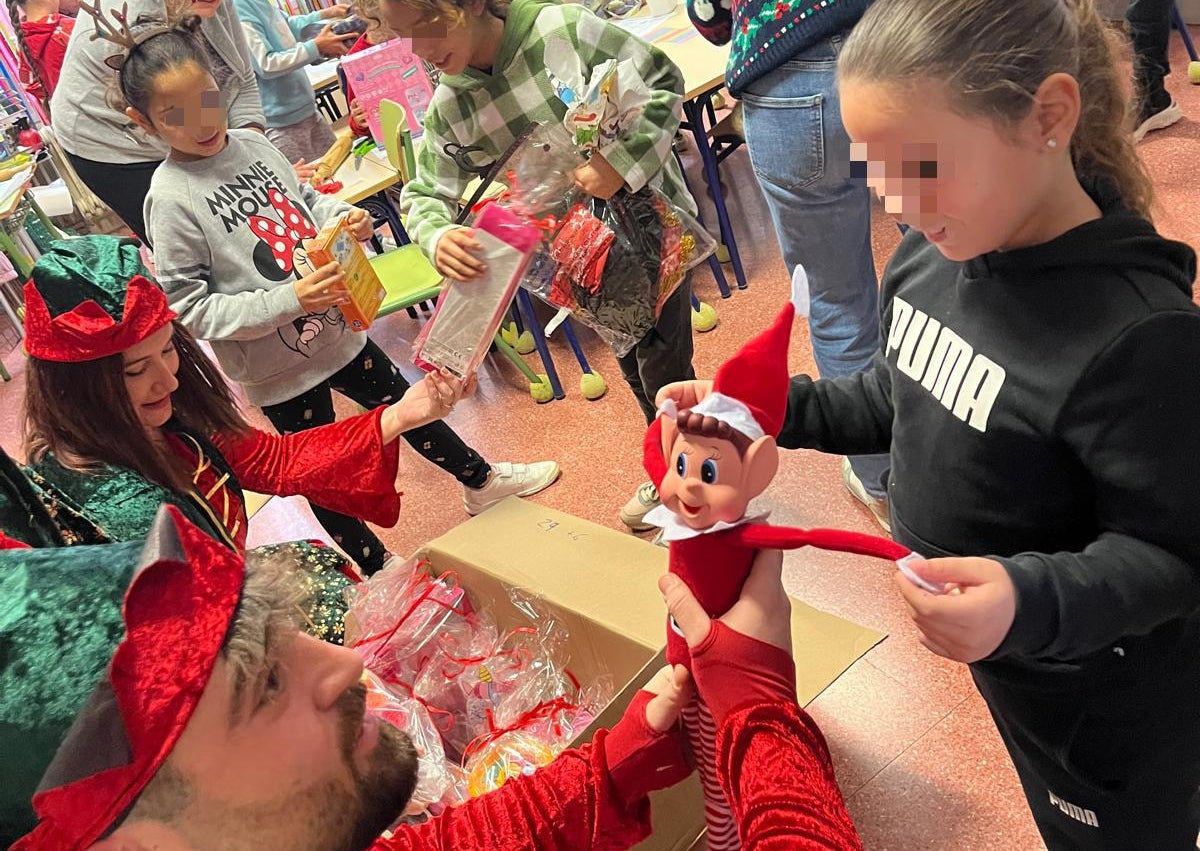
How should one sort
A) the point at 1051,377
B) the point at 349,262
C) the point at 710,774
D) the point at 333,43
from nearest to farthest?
the point at 1051,377, the point at 710,774, the point at 349,262, the point at 333,43

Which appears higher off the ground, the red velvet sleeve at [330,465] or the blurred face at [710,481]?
the blurred face at [710,481]

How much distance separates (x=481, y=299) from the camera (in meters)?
Answer: 1.21

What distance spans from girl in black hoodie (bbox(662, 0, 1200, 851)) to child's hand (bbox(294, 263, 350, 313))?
115cm

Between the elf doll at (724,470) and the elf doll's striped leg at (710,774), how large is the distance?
0.09m

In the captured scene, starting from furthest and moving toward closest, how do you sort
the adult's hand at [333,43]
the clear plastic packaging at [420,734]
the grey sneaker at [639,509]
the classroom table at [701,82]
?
the adult's hand at [333,43] → the classroom table at [701,82] → the grey sneaker at [639,509] → the clear plastic packaging at [420,734]

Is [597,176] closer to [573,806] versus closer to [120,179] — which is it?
[573,806]

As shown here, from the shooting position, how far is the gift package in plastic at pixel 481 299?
1.17 metres

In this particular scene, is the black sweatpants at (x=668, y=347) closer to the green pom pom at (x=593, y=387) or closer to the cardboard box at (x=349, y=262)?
the cardboard box at (x=349, y=262)

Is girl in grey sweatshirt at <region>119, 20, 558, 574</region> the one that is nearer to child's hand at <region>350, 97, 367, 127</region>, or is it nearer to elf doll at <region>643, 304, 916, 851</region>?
elf doll at <region>643, 304, 916, 851</region>

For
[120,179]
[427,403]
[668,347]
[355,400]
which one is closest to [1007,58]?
[427,403]

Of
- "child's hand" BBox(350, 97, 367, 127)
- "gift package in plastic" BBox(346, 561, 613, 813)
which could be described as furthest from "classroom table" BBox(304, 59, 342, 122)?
"gift package in plastic" BBox(346, 561, 613, 813)

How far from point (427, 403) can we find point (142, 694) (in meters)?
0.88

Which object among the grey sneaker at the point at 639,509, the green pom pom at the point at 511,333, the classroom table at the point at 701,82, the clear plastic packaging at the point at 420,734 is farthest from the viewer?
the green pom pom at the point at 511,333

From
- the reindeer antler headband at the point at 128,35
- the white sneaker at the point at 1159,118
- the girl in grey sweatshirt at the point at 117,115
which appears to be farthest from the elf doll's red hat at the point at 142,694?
the white sneaker at the point at 1159,118
